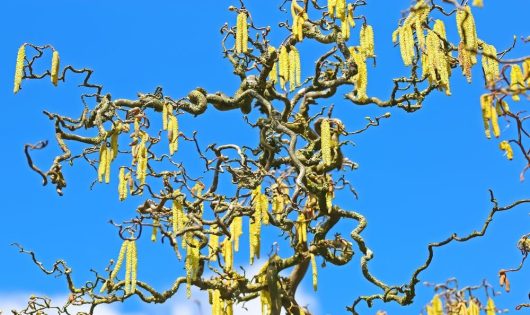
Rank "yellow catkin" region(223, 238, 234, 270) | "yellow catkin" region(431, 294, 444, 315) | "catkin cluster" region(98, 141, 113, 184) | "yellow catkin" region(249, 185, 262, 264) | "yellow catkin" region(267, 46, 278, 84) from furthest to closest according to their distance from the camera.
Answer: "yellow catkin" region(267, 46, 278, 84) < "yellow catkin" region(223, 238, 234, 270) < "catkin cluster" region(98, 141, 113, 184) < "yellow catkin" region(249, 185, 262, 264) < "yellow catkin" region(431, 294, 444, 315)

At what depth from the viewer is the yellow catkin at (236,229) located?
9281 millimetres

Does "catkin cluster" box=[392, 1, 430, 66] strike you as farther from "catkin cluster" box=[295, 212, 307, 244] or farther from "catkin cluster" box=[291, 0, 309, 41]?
"catkin cluster" box=[295, 212, 307, 244]

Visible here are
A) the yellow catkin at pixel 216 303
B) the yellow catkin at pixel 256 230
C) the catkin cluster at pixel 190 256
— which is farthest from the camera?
the yellow catkin at pixel 216 303

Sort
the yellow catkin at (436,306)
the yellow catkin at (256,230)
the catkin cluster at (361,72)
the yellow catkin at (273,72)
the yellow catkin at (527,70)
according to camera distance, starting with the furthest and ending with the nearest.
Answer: the yellow catkin at (273,72), the catkin cluster at (361,72), the yellow catkin at (256,230), the yellow catkin at (436,306), the yellow catkin at (527,70)

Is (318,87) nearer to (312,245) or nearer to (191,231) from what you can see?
(312,245)

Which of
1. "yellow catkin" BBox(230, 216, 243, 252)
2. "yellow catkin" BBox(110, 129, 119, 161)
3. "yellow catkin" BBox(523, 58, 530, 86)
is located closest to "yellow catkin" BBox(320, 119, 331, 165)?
"yellow catkin" BBox(230, 216, 243, 252)

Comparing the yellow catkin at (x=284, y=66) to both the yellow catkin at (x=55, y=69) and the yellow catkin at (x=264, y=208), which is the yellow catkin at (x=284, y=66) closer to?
the yellow catkin at (x=264, y=208)

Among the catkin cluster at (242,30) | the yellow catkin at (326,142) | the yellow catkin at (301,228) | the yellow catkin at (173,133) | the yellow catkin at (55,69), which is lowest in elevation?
the yellow catkin at (301,228)

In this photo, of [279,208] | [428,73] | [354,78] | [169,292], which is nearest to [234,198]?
[279,208]

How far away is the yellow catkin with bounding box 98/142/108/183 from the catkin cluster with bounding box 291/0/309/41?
2.56 metres

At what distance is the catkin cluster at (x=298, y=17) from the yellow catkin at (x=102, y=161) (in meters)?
2.56

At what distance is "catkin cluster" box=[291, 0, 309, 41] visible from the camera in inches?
413

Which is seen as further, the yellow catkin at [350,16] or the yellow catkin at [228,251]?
the yellow catkin at [350,16]

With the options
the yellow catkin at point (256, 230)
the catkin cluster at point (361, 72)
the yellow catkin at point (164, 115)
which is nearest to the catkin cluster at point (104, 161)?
the yellow catkin at point (164, 115)
